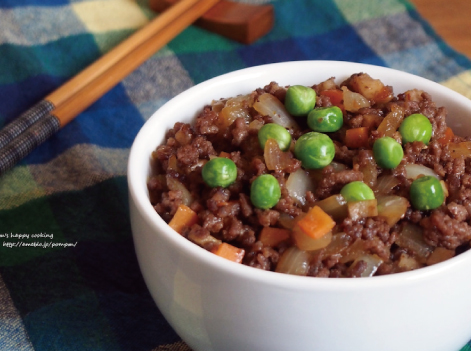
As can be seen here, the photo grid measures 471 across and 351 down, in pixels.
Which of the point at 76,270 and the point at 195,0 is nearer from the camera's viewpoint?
the point at 76,270

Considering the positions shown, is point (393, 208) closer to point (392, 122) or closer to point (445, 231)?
point (445, 231)

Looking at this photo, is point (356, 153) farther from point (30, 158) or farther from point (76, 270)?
point (30, 158)

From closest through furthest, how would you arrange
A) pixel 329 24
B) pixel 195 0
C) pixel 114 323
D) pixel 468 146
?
1. pixel 468 146
2. pixel 114 323
3. pixel 195 0
4. pixel 329 24

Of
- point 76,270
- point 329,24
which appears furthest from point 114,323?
point 329,24

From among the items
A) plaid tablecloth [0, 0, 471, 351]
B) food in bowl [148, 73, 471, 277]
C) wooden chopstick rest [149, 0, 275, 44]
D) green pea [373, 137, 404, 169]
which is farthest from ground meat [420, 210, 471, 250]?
wooden chopstick rest [149, 0, 275, 44]

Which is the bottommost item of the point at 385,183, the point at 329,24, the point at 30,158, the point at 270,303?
the point at 30,158

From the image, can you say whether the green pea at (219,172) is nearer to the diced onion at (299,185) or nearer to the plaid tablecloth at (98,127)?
the diced onion at (299,185)
